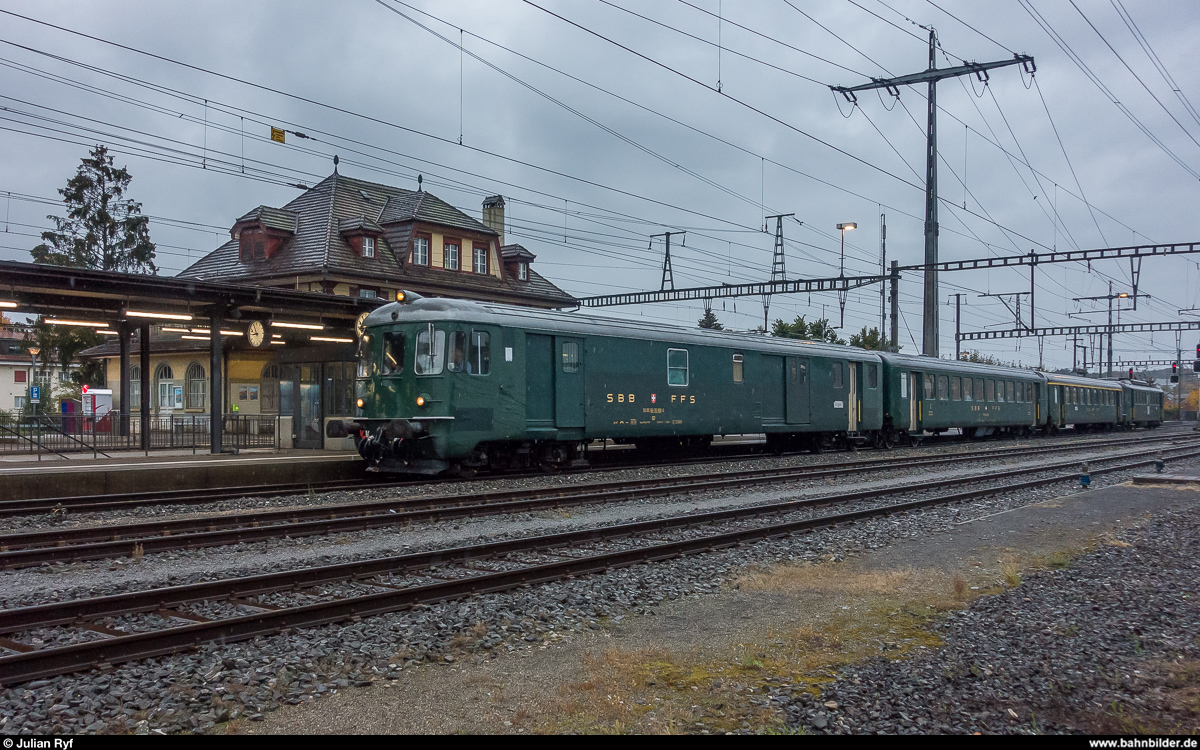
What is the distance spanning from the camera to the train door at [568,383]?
58.1 ft

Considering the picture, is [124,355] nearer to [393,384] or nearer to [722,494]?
[393,384]

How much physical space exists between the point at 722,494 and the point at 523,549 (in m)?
6.66

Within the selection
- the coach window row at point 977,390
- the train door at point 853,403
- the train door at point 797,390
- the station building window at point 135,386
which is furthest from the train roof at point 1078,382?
the station building window at point 135,386

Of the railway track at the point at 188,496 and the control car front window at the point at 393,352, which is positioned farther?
the control car front window at the point at 393,352

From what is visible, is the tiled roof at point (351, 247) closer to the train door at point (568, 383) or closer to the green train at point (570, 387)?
the green train at point (570, 387)

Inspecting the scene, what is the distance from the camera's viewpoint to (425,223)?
1369 inches

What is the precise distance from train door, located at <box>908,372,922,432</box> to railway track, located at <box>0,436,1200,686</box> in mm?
18045

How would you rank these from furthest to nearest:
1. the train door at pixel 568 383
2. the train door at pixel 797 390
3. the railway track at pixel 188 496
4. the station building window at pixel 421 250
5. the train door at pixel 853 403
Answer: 1. the station building window at pixel 421 250
2. the train door at pixel 853 403
3. the train door at pixel 797 390
4. the train door at pixel 568 383
5. the railway track at pixel 188 496

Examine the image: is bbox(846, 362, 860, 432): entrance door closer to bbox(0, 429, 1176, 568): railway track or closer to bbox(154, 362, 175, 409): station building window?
bbox(0, 429, 1176, 568): railway track

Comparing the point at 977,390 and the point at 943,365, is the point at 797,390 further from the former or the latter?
the point at 977,390

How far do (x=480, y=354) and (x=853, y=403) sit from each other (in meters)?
14.7

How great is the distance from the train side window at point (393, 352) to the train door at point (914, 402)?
1909cm

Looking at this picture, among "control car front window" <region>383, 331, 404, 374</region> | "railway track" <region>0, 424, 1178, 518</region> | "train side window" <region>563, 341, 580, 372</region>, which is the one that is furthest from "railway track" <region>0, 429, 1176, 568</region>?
"control car front window" <region>383, 331, 404, 374</region>
